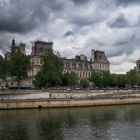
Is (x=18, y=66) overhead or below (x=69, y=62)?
below

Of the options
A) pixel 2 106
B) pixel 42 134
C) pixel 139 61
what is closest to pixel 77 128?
pixel 42 134

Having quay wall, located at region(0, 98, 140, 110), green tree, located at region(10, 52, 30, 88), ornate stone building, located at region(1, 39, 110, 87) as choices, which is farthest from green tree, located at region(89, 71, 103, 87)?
green tree, located at region(10, 52, 30, 88)

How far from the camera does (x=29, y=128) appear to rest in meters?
39.8

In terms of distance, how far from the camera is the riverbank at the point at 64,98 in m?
65.5

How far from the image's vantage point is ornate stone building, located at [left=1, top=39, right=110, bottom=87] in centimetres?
10257

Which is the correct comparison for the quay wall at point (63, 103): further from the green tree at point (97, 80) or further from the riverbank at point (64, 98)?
the green tree at point (97, 80)

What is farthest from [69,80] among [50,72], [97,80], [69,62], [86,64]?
[86,64]

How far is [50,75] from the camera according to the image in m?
79.5

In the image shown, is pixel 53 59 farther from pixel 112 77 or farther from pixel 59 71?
pixel 112 77

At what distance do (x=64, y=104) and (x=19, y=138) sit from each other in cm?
3491

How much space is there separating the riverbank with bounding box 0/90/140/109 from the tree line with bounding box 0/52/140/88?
22.0 feet

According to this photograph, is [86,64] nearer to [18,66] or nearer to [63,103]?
[18,66]

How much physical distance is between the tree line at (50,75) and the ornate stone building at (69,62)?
10196 millimetres

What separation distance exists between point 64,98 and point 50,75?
11.3m
